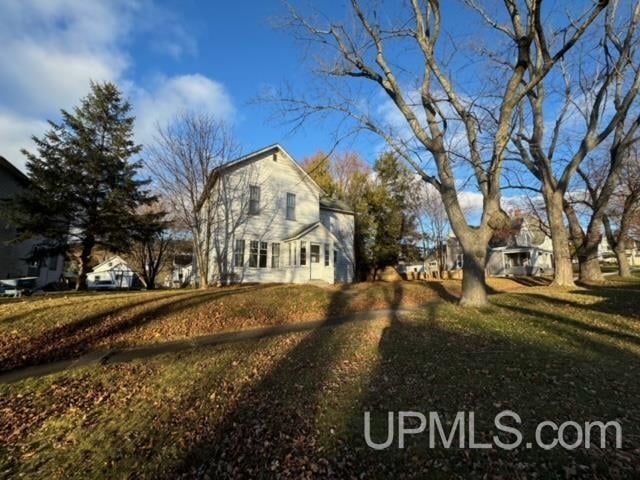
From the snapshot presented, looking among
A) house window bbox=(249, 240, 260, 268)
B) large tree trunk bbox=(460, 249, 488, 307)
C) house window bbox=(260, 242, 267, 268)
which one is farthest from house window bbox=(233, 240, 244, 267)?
large tree trunk bbox=(460, 249, 488, 307)

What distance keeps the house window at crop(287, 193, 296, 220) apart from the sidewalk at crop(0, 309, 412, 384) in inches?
511

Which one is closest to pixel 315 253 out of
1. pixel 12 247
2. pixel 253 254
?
pixel 253 254

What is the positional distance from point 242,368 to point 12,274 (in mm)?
23356

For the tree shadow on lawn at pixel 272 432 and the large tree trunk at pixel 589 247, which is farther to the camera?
the large tree trunk at pixel 589 247

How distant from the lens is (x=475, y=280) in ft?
34.4

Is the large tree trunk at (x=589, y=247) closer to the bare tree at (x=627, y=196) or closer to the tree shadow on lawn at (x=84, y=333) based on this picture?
the bare tree at (x=627, y=196)

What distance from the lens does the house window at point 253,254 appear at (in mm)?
20750

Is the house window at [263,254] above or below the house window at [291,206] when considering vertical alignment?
below

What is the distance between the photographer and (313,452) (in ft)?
11.5

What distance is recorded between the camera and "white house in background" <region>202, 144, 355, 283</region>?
1988 centimetres

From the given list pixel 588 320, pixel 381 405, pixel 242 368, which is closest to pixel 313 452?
pixel 381 405

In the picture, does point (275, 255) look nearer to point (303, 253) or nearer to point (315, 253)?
point (303, 253)

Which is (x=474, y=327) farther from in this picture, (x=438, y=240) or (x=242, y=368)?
(x=438, y=240)

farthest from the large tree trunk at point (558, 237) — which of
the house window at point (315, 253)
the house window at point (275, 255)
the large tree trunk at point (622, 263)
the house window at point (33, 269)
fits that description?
the house window at point (33, 269)
